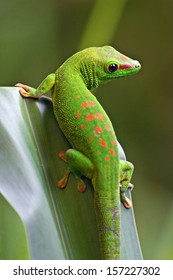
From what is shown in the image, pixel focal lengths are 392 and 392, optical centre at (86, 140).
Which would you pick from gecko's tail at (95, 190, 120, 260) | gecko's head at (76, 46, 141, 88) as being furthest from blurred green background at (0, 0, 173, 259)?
gecko's tail at (95, 190, 120, 260)

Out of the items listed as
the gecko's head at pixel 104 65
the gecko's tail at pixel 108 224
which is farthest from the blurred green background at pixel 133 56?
the gecko's tail at pixel 108 224

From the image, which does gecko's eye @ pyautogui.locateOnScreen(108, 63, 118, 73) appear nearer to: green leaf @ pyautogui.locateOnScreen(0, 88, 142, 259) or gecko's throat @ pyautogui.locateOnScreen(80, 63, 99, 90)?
gecko's throat @ pyautogui.locateOnScreen(80, 63, 99, 90)

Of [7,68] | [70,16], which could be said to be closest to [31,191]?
[7,68]

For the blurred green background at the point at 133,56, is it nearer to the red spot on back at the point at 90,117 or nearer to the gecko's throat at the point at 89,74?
the gecko's throat at the point at 89,74

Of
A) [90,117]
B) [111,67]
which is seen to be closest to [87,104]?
[90,117]

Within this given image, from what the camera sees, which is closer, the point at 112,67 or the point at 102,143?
the point at 102,143

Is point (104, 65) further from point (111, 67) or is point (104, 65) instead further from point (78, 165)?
point (78, 165)

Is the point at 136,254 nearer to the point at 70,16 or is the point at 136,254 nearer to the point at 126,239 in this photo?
the point at 126,239
